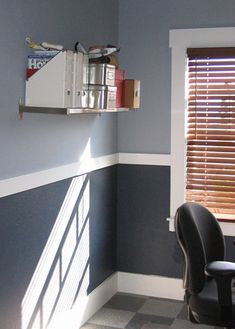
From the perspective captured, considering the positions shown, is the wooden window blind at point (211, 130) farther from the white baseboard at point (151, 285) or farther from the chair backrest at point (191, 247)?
the chair backrest at point (191, 247)

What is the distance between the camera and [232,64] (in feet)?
12.7

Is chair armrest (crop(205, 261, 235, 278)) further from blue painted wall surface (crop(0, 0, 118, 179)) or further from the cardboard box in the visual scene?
the cardboard box

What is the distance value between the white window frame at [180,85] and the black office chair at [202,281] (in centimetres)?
102

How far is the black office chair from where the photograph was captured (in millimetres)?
2736

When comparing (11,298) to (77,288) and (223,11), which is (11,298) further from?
(223,11)

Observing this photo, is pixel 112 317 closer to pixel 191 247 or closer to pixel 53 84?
pixel 191 247

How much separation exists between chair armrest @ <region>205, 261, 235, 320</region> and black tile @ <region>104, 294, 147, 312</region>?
1265 millimetres

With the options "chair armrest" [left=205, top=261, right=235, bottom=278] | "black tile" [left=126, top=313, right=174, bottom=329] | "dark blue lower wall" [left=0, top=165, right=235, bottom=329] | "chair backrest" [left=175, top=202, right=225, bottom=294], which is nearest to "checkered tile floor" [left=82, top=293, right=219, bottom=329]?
"black tile" [left=126, top=313, right=174, bottom=329]

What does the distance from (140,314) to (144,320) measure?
0.11 m

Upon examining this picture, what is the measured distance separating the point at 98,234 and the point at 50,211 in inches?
33.3

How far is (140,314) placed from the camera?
3836mm

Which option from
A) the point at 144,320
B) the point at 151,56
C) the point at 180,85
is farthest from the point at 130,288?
the point at 151,56

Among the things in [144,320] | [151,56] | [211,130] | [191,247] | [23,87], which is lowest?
[144,320]

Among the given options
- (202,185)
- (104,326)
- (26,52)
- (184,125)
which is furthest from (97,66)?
(104,326)
